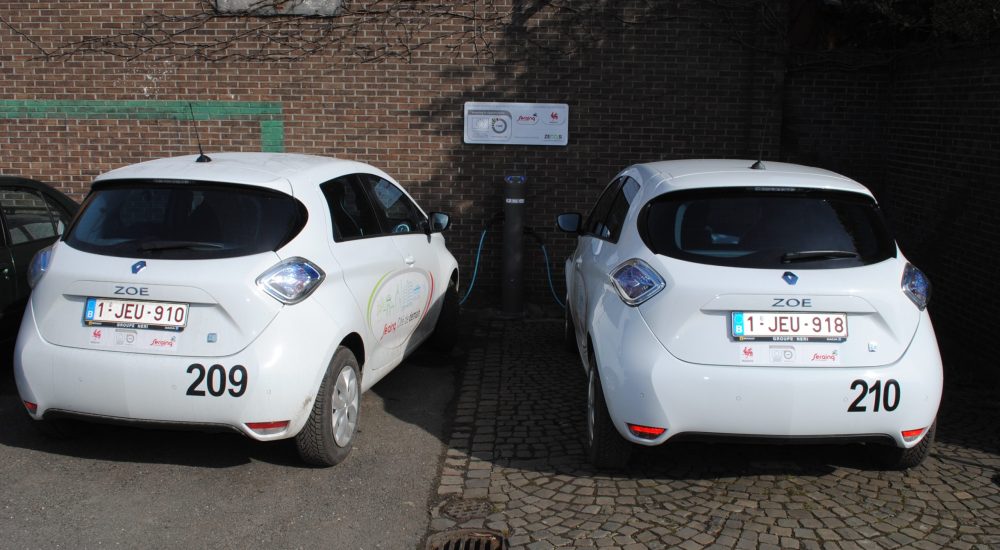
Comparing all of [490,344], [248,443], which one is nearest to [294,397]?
[248,443]

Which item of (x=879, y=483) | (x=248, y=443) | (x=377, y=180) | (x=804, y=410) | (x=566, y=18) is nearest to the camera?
(x=804, y=410)

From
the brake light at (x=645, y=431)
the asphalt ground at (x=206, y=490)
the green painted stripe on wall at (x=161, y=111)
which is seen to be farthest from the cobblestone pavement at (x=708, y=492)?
the green painted stripe on wall at (x=161, y=111)

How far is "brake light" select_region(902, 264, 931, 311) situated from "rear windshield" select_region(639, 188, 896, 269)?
14 cm

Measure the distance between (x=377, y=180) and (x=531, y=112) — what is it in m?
3.41

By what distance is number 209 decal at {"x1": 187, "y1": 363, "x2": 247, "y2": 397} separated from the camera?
167 inches

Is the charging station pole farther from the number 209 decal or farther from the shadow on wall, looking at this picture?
the number 209 decal

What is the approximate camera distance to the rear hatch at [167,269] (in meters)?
4.30

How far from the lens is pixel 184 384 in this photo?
4.25m

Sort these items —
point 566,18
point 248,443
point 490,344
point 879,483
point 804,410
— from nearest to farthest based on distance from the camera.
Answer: point 804,410 → point 879,483 → point 248,443 → point 490,344 → point 566,18

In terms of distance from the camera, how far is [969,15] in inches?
276

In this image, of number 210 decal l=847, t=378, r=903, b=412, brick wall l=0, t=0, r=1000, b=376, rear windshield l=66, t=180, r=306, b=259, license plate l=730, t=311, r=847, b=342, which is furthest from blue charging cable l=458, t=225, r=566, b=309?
number 210 decal l=847, t=378, r=903, b=412

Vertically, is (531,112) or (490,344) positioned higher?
(531,112)

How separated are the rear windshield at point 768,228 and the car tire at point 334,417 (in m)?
1.80

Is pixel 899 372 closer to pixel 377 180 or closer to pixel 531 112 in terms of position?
pixel 377 180
